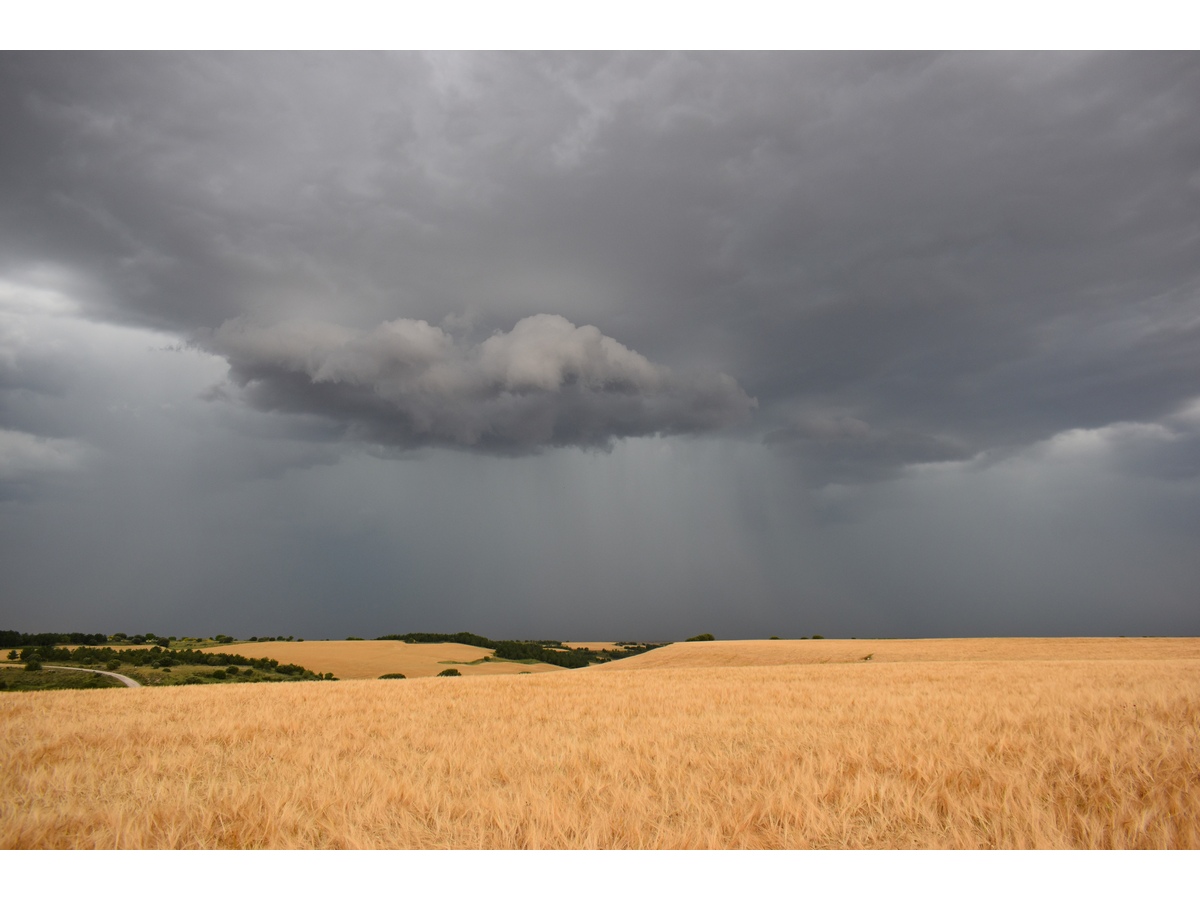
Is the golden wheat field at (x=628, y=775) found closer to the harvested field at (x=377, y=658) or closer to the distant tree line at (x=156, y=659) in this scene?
the distant tree line at (x=156, y=659)

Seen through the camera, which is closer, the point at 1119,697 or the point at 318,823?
the point at 318,823

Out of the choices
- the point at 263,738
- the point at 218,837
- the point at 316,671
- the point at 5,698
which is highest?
the point at 218,837

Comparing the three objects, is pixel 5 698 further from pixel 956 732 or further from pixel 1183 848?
pixel 1183 848

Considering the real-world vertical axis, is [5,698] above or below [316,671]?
above

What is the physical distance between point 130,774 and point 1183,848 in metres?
10.6

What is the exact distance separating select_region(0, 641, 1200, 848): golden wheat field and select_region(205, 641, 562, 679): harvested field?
1791 inches

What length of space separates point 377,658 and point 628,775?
71.1 meters

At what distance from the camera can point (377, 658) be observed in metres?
69.3

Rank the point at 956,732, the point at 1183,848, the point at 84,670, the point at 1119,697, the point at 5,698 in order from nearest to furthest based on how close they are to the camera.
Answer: the point at 1183,848 → the point at 956,732 → the point at 1119,697 → the point at 5,698 → the point at 84,670

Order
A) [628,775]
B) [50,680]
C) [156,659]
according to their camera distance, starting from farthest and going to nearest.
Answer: [156,659], [50,680], [628,775]

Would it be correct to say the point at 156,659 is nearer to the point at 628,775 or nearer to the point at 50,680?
the point at 50,680

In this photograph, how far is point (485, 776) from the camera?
6805mm

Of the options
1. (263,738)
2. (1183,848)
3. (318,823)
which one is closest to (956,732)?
(1183,848)

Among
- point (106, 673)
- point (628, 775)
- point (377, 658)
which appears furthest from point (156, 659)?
point (628, 775)
